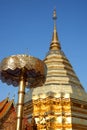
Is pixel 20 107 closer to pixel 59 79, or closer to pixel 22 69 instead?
pixel 22 69

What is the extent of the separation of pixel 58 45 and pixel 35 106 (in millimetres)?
12282

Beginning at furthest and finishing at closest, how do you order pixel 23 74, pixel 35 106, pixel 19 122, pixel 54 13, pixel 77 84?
pixel 54 13, pixel 77 84, pixel 35 106, pixel 23 74, pixel 19 122

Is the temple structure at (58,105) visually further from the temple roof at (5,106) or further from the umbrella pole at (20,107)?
the umbrella pole at (20,107)

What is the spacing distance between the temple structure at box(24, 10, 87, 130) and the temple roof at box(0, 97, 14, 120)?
495 cm

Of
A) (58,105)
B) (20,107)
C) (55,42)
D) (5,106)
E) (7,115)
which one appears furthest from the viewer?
(55,42)

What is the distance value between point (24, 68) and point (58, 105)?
73.3 ft

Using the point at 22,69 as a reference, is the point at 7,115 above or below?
above

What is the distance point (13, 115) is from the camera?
830 inches

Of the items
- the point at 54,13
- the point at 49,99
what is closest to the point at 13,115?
the point at 49,99

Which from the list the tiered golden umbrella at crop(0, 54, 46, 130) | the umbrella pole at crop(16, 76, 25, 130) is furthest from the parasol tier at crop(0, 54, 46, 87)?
the umbrella pole at crop(16, 76, 25, 130)

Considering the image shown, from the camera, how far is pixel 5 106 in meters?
21.7

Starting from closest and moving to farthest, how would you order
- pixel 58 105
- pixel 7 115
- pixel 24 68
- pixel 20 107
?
pixel 20 107 < pixel 24 68 < pixel 7 115 < pixel 58 105

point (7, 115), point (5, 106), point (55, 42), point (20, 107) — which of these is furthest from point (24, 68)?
point (55, 42)

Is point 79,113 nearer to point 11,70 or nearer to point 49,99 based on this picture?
point 49,99
